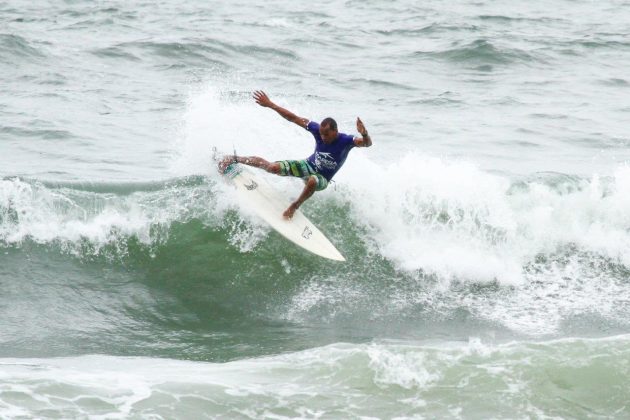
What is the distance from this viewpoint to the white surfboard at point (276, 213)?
10.4 metres

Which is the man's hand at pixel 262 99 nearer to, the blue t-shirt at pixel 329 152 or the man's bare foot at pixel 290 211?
the blue t-shirt at pixel 329 152

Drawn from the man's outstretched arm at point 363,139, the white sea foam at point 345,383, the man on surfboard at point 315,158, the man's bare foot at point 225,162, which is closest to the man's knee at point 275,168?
the man on surfboard at point 315,158

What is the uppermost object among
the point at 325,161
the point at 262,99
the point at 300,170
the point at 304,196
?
the point at 262,99

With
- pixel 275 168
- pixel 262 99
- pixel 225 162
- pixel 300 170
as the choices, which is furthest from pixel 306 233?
pixel 262 99

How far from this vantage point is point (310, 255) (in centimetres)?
1057

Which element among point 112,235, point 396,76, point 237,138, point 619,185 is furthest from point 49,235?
point 396,76

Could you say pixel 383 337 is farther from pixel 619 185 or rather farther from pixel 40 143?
pixel 40 143

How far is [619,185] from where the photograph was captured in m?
12.3

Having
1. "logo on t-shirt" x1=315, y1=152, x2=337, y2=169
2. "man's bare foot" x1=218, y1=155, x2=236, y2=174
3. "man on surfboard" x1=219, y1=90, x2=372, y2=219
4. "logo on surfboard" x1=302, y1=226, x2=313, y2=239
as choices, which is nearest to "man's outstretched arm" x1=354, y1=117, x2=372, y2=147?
"man on surfboard" x1=219, y1=90, x2=372, y2=219

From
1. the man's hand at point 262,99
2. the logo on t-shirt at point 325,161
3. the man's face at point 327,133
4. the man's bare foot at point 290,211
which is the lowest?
the man's bare foot at point 290,211

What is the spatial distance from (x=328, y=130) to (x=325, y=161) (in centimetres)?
44

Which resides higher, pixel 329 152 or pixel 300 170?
pixel 329 152

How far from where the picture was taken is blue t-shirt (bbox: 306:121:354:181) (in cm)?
1026

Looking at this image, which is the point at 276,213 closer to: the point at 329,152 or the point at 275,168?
the point at 275,168
